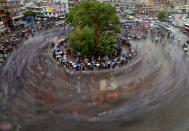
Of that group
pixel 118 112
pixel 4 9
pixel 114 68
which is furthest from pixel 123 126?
pixel 4 9

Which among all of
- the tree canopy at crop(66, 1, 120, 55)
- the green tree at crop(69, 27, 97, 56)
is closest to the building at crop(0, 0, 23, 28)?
the tree canopy at crop(66, 1, 120, 55)

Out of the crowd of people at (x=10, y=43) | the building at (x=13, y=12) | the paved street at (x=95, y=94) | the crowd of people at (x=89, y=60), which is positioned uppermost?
the building at (x=13, y=12)

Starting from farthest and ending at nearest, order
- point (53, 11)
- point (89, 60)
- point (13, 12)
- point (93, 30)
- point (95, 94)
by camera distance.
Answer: point (53, 11), point (13, 12), point (93, 30), point (89, 60), point (95, 94)

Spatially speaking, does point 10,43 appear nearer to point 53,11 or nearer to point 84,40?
point 84,40

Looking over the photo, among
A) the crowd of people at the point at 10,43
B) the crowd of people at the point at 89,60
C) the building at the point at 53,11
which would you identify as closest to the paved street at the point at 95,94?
the crowd of people at the point at 89,60

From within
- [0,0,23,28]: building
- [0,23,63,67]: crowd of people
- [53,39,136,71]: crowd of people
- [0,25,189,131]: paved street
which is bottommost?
[0,25,189,131]: paved street

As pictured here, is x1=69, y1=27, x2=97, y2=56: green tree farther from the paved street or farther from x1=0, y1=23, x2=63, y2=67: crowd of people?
x1=0, y1=23, x2=63, y2=67: crowd of people

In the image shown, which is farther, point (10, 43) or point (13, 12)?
point (13, 12)

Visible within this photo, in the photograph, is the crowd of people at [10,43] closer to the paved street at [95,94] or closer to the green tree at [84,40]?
the paved street at [95,94]

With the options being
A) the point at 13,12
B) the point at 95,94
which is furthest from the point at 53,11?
the point at 95,94
